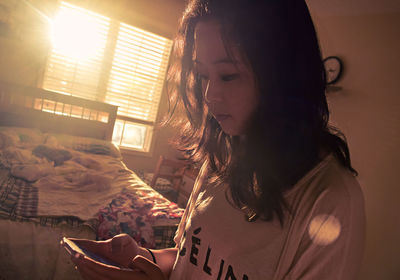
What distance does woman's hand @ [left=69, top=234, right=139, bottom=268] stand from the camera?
2.53 ft

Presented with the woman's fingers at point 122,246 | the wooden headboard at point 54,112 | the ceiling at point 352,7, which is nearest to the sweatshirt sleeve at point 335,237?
the woman's fingers at point 122,246

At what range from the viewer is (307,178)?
0.54 metres

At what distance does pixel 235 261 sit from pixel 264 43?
46cm

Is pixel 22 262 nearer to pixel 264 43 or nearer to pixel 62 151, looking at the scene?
pixel 62 151

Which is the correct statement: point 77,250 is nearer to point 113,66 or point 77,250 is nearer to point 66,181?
point 66,181

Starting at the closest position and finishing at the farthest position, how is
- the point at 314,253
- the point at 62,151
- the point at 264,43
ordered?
the point at 314,253, the point at 264,43, the point at 62,151

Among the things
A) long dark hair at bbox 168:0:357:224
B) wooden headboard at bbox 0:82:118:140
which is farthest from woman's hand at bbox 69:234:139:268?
wooden headboard at bbox 0:82:118:140

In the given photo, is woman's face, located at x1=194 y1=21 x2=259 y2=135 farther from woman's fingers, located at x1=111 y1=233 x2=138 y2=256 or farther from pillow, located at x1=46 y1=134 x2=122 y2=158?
pillow, located at x1=46 y1=134 x2=122 y2=158

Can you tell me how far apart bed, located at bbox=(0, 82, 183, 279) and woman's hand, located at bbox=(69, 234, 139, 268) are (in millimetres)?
775

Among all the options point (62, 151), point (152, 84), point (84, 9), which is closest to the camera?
point (62, 151)

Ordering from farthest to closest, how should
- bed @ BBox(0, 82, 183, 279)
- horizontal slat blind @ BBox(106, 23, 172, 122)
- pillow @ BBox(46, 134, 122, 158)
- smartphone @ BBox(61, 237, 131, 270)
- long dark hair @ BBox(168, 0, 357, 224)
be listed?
1. horizontal slat blind @ BBox(106, 23, 172, 122)
2. pillow @ BBox(46, 134, 122, 158)
3. bed @ BBox(0, 82, 183, 279)
4. smartphone @ BBox(61, 237, 131, 270)
5. long dark hair @ BBox(168, 0, 357, 224)

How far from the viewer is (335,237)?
0.44 metres

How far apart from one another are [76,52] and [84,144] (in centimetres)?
131

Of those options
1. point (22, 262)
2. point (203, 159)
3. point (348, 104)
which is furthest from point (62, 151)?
point (348, 104)
